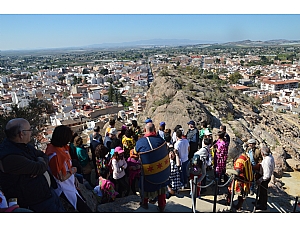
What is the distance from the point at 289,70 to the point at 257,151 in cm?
7844

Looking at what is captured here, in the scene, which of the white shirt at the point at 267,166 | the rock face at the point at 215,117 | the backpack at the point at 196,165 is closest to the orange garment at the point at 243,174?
the white shirt at the point at 267,166

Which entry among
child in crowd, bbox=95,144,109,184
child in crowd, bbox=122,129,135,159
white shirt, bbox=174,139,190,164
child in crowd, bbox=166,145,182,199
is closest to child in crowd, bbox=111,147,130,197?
child in crowd, bbox=95,144,109,184

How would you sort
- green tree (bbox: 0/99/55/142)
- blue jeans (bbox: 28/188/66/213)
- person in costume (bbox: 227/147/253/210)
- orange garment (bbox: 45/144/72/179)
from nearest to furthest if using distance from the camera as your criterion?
blue jeans (bbox: 28/188/66/213), orange garment (bbox: 45/144/72/179), person in costume (bbox: 227/147/253/210), green tree (bbox: 0/99/55/142)

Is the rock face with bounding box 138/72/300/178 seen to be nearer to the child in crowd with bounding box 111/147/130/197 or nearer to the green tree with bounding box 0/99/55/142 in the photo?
Answer: the child in crowd with bounding box 111/147/130/197

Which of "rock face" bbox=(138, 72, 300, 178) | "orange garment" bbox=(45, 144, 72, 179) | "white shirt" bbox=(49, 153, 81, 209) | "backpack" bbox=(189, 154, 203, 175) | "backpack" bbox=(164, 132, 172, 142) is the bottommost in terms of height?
"rock face" bbox=(138, 72, 300, 178)

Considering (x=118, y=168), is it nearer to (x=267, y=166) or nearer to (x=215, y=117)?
(x=267, y=166)

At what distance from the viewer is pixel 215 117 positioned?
10.3m

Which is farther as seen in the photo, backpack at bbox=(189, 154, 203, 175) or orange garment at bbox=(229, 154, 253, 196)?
backpack at bbox=(189, 154, 203, 175)

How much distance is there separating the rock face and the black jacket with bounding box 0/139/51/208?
17.1 ft

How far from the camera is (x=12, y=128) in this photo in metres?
2.21

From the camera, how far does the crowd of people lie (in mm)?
2197

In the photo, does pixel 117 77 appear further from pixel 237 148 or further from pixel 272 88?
pixel 237 148

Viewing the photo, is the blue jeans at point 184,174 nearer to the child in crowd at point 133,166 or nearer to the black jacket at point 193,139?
the black jacket at point 193,139

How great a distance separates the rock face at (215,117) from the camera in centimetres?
799
